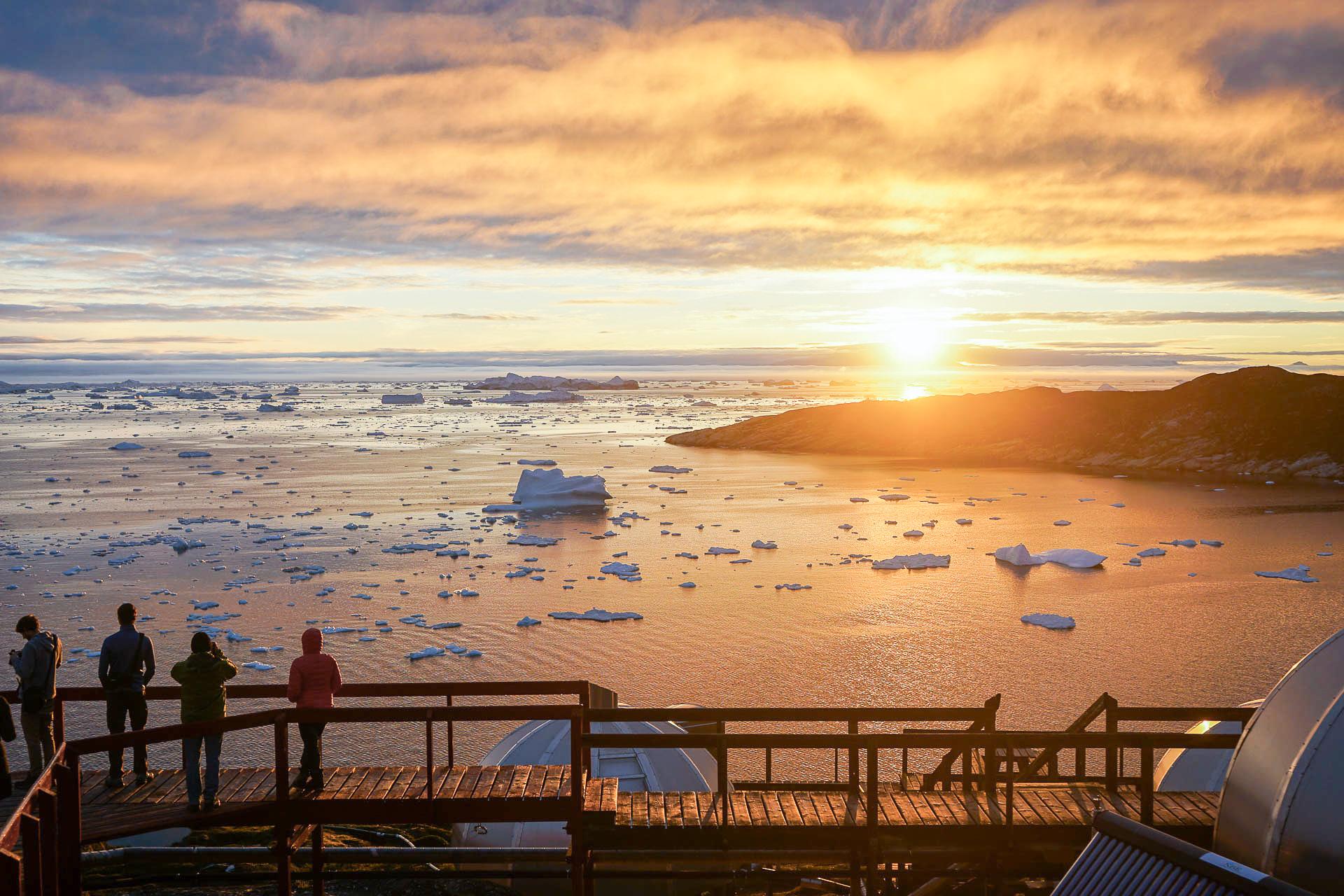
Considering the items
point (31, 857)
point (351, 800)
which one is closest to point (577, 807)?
point (351, 800)

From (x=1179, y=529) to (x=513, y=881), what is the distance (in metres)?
39.1

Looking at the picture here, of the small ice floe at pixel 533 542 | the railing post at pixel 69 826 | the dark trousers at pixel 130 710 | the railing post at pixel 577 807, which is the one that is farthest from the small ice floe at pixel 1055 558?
the railing post at pixel 69 826

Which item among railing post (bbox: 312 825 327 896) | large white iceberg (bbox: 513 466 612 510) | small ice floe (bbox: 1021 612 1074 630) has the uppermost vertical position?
railing post (bbox: 312 825 327 896)

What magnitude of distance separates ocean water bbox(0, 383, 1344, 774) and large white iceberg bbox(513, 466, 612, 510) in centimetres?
188

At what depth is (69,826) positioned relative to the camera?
25.7ft

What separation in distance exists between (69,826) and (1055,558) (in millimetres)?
33280

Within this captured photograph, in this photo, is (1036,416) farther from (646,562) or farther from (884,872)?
(884,872)

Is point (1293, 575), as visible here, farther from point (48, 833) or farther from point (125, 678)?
point (48, 833)

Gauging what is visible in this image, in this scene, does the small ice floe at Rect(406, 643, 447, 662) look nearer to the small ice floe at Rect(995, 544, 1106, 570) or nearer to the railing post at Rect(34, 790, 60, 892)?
the railing post at Rect(34, 790, 60, 892)

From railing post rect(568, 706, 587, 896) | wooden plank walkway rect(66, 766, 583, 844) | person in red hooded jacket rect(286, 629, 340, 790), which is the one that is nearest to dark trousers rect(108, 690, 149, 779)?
wooden plank walkway rect(66, 766, 583, 844)

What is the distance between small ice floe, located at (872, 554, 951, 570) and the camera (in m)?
34.8

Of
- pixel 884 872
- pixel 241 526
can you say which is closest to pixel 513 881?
pixel 884 872

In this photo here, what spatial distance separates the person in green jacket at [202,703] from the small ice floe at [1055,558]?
31015mm

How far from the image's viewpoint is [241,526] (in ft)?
139
